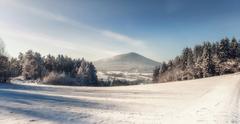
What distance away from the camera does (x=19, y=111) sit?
1005 centimetres

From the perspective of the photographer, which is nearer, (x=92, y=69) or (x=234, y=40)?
(x=234, y=40)

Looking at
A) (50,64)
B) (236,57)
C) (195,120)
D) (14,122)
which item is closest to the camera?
(14,122)

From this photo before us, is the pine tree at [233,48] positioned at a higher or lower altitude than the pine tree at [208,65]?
higher

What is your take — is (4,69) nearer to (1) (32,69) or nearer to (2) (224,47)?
(1) (32,69)

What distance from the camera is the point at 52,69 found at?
277 ft

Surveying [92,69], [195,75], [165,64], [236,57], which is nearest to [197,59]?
[195,75]

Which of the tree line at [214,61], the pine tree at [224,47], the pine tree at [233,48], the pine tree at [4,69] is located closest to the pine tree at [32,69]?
the pine tree at [4,69]

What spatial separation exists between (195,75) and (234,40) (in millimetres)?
15680

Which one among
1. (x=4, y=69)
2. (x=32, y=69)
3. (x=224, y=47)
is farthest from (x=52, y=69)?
(x=224, y=47)

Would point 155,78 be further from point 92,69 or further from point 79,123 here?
point 79,123

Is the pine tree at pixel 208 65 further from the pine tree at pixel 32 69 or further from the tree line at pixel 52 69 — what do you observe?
the pine tree at pixel 32 69

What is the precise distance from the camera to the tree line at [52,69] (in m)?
47.8

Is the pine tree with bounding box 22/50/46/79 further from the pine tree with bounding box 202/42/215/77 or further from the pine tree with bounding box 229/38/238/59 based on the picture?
the pine tree with bounding box 229/38/238/59

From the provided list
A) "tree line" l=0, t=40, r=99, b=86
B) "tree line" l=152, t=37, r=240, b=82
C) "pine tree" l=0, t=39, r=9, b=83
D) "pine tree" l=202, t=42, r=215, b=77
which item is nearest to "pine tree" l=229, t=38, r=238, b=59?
"tree line" l=152, t=37, r=240, b=82
